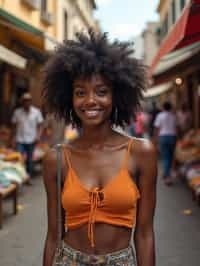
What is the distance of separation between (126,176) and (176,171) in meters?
Result: 9.09

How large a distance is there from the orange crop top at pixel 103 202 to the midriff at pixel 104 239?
3 centimetres

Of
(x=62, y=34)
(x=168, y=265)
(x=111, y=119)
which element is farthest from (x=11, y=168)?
(x=62, y=34)

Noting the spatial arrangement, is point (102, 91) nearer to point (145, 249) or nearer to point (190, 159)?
point (145, 249)

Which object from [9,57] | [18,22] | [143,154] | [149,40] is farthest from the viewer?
[149,40]

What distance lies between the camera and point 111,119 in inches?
84.7

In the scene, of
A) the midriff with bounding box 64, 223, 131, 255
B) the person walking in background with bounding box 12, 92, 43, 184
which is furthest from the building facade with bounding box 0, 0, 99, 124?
the midriff with bounding box 64, 223, 131, 255

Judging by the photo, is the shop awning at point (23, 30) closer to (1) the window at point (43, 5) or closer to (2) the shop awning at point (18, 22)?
(2) the shop awning at point (18, 22)

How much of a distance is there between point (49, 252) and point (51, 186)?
32 centimetres

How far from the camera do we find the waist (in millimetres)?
1713

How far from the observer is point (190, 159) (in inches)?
340

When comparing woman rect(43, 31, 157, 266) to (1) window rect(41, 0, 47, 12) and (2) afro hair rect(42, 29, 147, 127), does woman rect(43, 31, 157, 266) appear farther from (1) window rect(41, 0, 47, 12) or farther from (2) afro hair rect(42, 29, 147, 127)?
(1) window rect(41, 0, 47, 12)

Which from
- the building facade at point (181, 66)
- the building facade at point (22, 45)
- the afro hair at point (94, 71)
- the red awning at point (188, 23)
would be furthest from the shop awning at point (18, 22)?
the afro hair at point (94, 71)

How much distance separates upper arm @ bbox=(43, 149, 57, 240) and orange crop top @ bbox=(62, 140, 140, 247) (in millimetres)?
103

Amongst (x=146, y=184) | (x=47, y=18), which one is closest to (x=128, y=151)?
(x=146, y=184)
